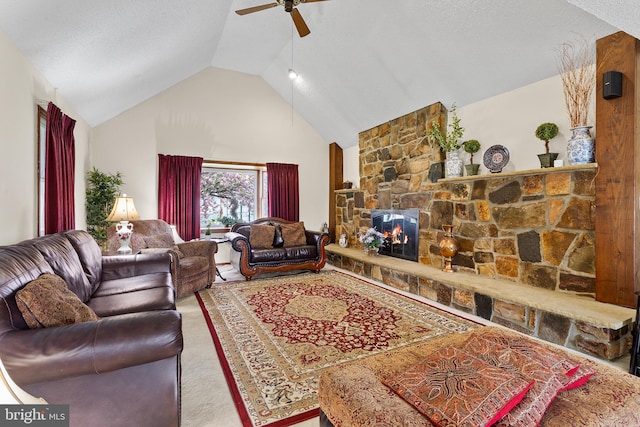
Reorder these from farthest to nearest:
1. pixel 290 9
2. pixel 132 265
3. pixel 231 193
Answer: pixel 231 193 → pixel 132 265 → pixel 290 9

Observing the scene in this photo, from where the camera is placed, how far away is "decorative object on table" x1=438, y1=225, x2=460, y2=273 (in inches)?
153

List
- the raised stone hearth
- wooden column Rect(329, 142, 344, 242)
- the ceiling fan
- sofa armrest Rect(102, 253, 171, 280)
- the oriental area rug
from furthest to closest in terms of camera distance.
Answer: wooden column Rect(329, 142, 344, 242), sofa armrest Rect(102, 253, 171, 280), the ceiling fan, the raised stone hearth, the oriental area rug

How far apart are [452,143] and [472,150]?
278 millimetres

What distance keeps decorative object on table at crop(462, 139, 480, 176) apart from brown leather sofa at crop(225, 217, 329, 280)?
2.44 m

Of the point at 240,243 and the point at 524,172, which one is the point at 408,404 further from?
the point at 240,243

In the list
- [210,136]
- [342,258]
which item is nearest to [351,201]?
[342,258]

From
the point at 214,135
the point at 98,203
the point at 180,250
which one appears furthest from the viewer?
the point at 214,135

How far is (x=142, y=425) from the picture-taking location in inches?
56.2

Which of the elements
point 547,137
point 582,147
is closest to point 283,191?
point 547,137

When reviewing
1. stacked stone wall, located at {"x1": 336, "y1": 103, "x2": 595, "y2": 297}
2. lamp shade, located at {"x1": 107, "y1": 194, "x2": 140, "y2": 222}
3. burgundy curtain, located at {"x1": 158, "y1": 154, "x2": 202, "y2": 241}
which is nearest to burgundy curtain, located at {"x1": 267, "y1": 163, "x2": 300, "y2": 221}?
burgundy curtain, located at {"x1": 158, "y1": 154, "x2": 202, "y2": 241}

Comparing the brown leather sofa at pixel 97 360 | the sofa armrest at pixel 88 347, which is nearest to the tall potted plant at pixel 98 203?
the brown leather sofa at pixel 97 360

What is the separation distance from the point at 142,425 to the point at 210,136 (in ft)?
16.5

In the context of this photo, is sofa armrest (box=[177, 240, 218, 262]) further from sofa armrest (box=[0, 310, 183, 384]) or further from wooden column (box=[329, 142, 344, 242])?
wooden column (box=[329, 142, 344, 242])

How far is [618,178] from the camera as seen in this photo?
8.32 ft
